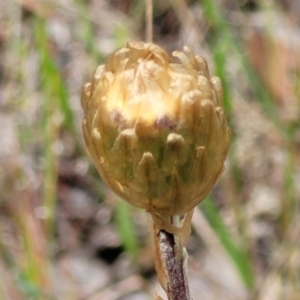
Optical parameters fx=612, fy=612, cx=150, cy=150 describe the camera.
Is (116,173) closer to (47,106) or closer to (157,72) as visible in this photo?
(157,72)

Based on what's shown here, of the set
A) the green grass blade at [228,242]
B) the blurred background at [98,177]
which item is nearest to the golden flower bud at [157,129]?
the green grass blade at [228,242]

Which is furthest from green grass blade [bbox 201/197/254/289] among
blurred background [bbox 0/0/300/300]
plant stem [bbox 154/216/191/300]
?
plant stem [bbox 154/216/191/300]

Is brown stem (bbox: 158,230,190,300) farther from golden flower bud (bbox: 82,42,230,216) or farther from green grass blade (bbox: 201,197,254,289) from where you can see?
green grass blade (bbox: 201,197,254,289)

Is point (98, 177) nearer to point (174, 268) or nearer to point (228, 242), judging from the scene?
point (228, 242)

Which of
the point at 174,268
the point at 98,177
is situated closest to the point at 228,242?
the point at 98,177

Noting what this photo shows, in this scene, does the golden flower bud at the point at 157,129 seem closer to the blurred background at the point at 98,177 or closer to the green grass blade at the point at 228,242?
the green grass blade at the point at 228,242

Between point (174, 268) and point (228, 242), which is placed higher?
point (228, 242)
